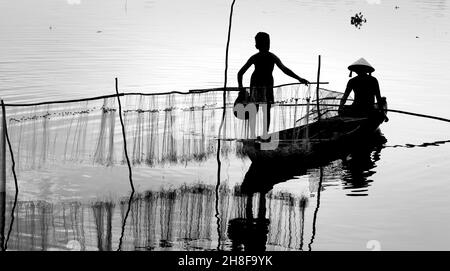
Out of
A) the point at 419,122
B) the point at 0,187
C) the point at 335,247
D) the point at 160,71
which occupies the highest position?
the point at 160,71

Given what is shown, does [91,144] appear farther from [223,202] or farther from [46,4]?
[46,4]

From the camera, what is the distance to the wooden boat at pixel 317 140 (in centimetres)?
945

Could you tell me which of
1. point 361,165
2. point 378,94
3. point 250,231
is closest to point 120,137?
point 361,165

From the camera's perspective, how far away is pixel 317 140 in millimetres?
10047

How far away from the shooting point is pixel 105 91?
16797 millimetres

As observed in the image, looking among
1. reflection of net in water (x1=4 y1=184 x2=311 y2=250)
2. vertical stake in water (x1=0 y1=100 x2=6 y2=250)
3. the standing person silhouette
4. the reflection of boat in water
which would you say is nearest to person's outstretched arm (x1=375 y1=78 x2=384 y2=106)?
the reflection of boat in water

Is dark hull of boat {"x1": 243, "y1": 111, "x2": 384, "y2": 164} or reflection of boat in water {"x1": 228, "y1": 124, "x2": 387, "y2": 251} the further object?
dark hull of boat {"x1": 243, "y1": 111, "x2": 384, "y2": 164}

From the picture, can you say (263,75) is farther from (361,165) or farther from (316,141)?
(361,165)

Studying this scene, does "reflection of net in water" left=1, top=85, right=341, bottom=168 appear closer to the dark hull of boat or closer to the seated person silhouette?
the dark hull of boat

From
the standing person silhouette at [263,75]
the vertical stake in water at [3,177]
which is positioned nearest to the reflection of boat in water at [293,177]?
Result: the standing person silhouette at [263,75]

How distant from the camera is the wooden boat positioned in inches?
372

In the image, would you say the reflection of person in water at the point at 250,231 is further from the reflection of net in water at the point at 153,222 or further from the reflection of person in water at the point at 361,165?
the reflection of person in water at the point at 361,165

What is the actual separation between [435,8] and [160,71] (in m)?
26.8
